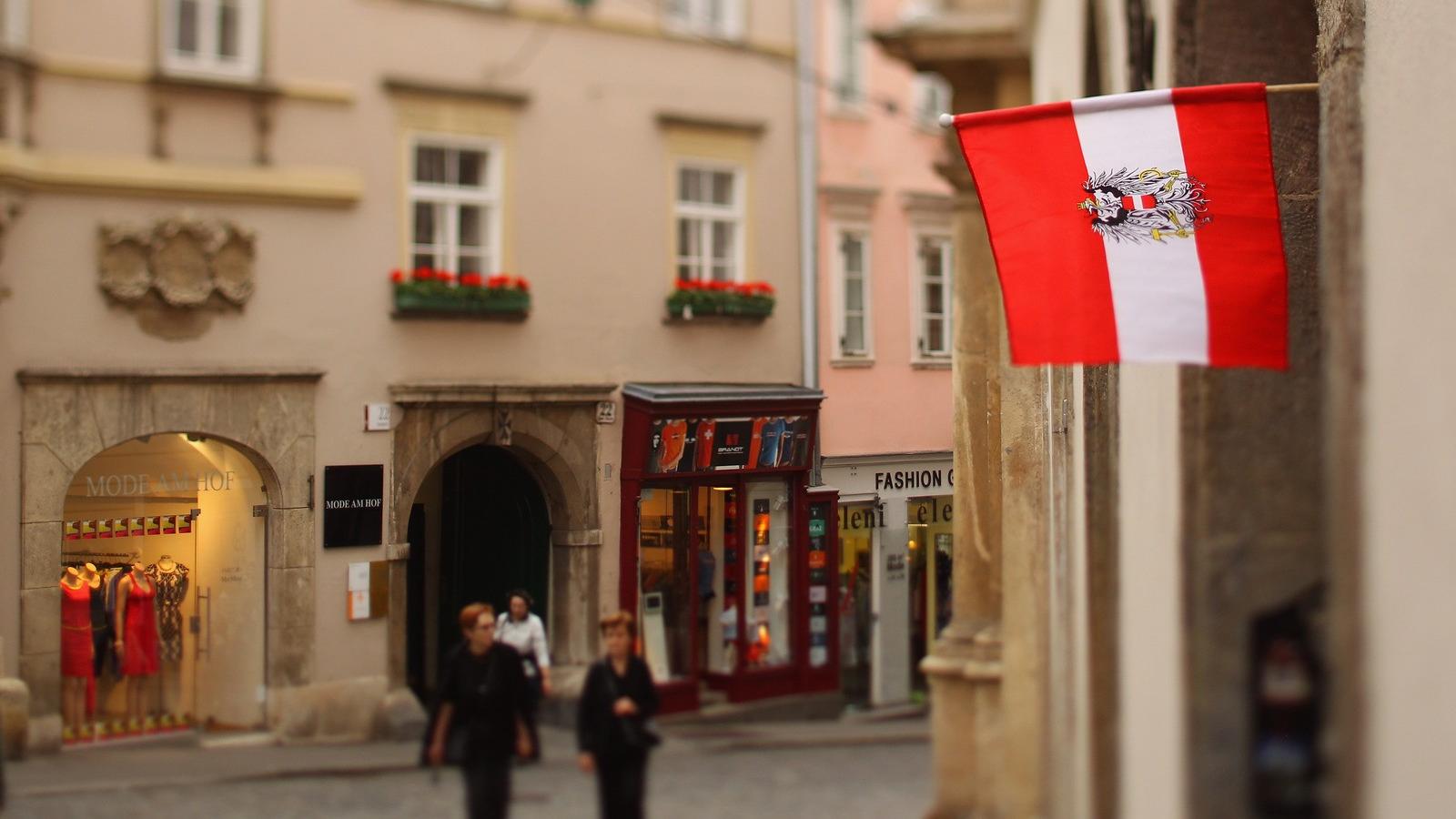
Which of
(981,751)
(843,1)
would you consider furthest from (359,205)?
(981,751)

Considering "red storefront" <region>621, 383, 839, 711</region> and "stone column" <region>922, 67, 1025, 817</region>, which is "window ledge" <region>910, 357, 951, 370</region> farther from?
"stone column" <region>922, 67, 1025, 817</region>

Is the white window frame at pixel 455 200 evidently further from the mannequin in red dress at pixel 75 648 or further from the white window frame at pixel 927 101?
the white window frame at pixel 927 101

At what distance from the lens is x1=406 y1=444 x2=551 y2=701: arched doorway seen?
1450 cm

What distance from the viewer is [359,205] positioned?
555 inches

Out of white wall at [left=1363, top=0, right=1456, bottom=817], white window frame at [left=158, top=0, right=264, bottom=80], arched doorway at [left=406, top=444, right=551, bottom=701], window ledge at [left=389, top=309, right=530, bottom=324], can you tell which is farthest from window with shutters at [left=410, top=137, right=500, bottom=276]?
white wall at [left=1363, top=0, right=1456, bottom=817]

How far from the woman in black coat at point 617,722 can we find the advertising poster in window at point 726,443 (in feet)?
23.8

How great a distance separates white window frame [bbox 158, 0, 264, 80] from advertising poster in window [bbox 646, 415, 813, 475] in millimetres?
4383

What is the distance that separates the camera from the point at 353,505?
13914 millimetres

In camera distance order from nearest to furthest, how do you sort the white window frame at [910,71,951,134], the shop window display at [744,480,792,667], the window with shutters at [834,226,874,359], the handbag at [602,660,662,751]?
1. the handbag at [602,660,662,751]
2. the shop window display at [744,480,792,667]
3. the window with shutters at [834,226,874,359]
4. the white window frame at [910,71,951,134]

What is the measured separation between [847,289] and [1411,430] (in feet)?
44.9

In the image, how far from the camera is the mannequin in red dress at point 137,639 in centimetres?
1295

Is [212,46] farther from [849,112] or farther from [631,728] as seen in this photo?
[631,728]

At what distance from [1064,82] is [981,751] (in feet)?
11.0

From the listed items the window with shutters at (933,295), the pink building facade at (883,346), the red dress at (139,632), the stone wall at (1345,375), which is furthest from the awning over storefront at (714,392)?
the stone wall at (1345,375)
